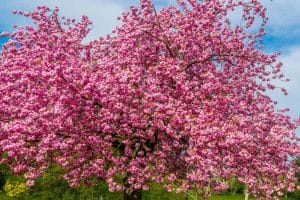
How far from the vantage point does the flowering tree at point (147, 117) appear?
16.5 meters

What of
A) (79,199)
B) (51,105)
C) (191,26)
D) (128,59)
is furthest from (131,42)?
(79,199)

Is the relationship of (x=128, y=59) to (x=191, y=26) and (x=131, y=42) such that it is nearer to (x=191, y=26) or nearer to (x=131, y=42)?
(x=131, y=42)

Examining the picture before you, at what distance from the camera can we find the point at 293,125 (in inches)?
932

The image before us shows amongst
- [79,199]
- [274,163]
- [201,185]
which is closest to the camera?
[201,185]

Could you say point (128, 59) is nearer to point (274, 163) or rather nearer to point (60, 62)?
point (60, 62)

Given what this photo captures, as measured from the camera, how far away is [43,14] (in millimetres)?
25281

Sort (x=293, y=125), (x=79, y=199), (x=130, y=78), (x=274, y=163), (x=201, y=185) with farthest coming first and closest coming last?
1. (x=79, y=199)
2. (x=293, y=125)
3. (x=274, y=163)
4. (x=130, y=78)
5. (x=201, y=185)

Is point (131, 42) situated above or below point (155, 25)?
below

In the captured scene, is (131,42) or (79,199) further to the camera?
(79,199)

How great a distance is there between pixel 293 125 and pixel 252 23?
6089 mm

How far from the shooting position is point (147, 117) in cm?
1730

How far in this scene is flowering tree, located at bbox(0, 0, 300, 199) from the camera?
54.2 ft

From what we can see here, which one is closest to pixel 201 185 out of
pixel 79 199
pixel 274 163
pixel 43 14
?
pixel 274 163

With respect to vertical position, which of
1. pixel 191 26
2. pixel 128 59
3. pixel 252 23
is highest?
pixel 252 23
